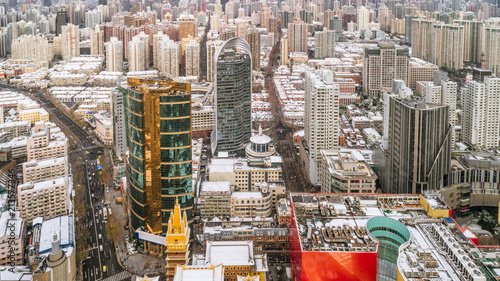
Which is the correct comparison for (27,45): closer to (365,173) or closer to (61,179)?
(61,179)

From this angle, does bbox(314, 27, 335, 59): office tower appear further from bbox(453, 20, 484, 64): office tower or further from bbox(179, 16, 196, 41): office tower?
bbox(179, 16, 196, 41): office tower

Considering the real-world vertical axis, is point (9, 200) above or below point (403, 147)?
below

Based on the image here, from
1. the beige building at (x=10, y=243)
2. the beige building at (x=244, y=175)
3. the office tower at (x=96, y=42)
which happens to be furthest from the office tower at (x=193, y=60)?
the beige building at (x=10, y=243)

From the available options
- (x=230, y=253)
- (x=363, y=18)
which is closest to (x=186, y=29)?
(x=363, y=18)

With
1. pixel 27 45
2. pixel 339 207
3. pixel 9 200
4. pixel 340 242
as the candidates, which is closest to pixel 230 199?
pixel 339 207

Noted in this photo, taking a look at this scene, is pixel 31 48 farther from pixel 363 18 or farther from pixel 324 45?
pixel 363 18

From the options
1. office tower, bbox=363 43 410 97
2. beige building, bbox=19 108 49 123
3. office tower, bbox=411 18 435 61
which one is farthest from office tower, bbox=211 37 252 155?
office tower, bbox=411 18 435 61

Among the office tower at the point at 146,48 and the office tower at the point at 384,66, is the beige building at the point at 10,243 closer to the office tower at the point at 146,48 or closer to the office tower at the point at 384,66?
the office tower at the point at 384,66
